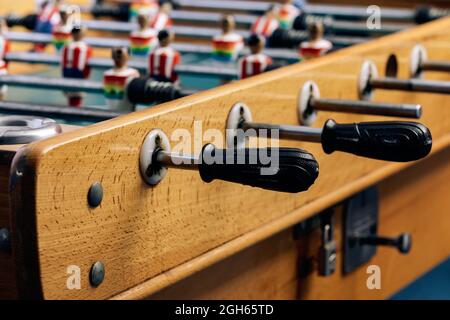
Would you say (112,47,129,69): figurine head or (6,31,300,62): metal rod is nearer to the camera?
(112,47,129,69): figurine head

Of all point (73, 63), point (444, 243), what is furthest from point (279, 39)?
point (444, 243)

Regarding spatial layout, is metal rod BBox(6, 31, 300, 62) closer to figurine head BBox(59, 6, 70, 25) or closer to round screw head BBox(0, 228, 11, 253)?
figurine head BBox(59, 6, 70, 25)

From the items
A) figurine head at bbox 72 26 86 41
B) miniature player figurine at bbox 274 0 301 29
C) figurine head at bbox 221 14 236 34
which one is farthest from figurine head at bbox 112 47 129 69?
miniature player figurine at bbox 274 0 301 29

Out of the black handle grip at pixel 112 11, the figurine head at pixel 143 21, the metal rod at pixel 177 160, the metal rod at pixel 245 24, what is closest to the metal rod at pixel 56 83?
the figurine head at pixel 143 21

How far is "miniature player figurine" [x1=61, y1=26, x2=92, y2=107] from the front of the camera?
1.82 metres

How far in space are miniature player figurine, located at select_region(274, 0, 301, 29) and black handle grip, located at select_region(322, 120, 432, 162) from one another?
3.68ft

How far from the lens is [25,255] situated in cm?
99

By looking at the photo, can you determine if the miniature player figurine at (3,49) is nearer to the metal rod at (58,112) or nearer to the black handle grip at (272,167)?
the metal rod at (58,112)

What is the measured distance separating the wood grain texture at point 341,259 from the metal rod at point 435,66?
0.27 meters

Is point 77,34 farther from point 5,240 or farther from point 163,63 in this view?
point 5,240

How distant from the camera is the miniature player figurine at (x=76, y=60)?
1.82 m

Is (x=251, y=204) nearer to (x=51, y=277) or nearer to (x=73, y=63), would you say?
(x=51, y=277)

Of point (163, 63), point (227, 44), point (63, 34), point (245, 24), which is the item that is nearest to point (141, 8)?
point (245, 24)
